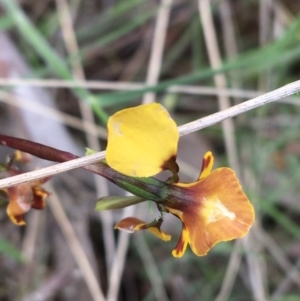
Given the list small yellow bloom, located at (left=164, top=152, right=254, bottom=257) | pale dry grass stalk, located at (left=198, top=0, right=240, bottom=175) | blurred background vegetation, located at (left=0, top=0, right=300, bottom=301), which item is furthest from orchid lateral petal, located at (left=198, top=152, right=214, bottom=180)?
pale dry grass stalk, located at (left=198, top=0, right=240, bottom=175)

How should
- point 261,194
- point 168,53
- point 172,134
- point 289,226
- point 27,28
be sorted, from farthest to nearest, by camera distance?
point 168,53, point 261,194, point 289,226, point 27,28, point 172,134

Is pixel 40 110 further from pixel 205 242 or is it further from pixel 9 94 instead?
pixel 205 242

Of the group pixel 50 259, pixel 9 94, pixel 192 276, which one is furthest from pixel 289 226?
pixel 9 94

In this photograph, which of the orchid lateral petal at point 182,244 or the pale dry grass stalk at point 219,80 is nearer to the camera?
the orchid lateral petal at point 182,244

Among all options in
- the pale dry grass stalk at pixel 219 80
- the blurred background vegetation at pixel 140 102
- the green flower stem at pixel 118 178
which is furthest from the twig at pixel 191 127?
the pale dry grass stalk at pixel 219 80

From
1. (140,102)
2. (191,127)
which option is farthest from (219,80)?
(191,127)

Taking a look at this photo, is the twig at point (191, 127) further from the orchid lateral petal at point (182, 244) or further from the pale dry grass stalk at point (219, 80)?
the pale dry grass stalk at point (219, 80)
